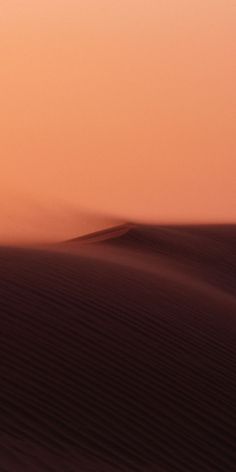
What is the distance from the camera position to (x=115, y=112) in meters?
24.1

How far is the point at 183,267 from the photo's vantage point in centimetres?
909

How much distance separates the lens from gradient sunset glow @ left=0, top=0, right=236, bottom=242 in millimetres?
18875

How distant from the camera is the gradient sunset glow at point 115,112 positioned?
18.9 m

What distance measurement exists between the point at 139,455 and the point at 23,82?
2058 centimetres

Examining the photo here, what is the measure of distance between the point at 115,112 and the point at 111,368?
18.6 metres

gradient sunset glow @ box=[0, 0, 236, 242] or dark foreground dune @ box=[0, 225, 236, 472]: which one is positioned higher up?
gradient sunset glow @ box=[0, 0, 236, 242]

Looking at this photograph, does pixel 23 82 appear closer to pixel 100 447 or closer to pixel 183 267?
pixel 183 267

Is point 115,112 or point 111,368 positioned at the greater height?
point 115,112

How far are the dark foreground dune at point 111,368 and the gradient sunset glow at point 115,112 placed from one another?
638cm

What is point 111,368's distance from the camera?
5777 mm

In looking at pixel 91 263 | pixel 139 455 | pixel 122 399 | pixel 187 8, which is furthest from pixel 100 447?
pixel 187 8

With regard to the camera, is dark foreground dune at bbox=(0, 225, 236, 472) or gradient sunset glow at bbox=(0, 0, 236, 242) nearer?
dark foreground dune at bbox=(0, 225, 236, 472)

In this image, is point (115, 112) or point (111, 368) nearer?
point (111, 368)

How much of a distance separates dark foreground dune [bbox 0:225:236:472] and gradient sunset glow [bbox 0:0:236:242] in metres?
6.38
